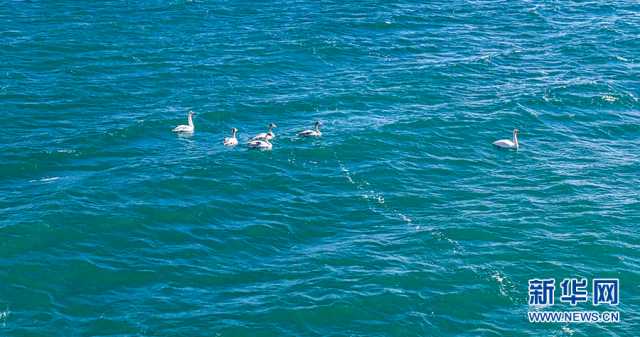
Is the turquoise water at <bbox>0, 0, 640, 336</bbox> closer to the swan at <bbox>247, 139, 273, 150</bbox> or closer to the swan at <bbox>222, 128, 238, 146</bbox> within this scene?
the swan at <bbox>247, 139, 273, 150</bbox>

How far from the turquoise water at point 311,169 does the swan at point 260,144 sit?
2.16 ft

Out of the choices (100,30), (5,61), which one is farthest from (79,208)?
(100,30)

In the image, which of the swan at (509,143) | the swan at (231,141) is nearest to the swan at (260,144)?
the swan at (231,141)

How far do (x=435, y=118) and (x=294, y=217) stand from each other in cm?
2717

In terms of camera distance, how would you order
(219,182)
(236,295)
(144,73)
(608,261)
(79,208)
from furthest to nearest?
(144,73), (219,182), (79,208), (608,261), (236,295)

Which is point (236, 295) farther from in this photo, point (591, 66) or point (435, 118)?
point (591, 66)

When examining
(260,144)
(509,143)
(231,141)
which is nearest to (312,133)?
(260,144)

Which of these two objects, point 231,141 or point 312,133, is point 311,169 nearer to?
point 312,133

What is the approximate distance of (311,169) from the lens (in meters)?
86.9

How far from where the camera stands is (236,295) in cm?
6588

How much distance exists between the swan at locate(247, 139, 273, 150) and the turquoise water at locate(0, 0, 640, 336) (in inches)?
25.9

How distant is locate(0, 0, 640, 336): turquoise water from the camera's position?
65.4 meters

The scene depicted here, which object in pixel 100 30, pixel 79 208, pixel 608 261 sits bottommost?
pixel 608 261

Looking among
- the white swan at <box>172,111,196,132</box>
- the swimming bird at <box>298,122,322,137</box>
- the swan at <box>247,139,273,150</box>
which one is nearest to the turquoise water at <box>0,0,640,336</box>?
the swan at <box>247,139,273,150</box>
